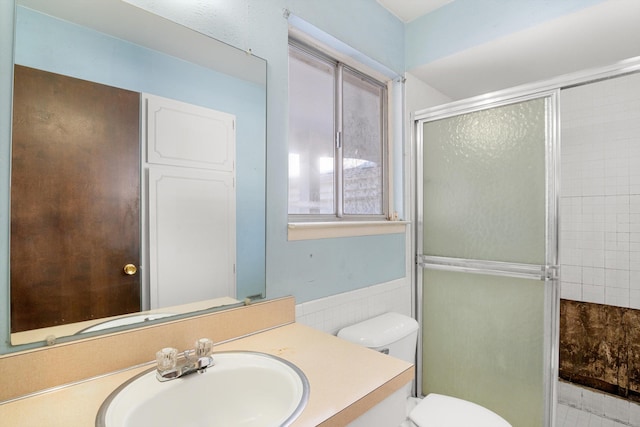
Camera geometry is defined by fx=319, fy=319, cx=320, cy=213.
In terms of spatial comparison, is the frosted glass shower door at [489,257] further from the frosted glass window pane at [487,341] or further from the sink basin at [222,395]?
the sink basin at [222,395]

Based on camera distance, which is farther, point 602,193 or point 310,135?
point 602,193

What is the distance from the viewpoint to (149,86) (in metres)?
0.98

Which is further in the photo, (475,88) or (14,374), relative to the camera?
(475,88)

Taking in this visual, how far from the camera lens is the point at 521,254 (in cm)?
162

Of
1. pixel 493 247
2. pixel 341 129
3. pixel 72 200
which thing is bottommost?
pixel 493 247

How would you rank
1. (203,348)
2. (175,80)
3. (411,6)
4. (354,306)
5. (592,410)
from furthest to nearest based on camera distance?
(592,410), (411,6), (354,306), (175,80), (203,348)

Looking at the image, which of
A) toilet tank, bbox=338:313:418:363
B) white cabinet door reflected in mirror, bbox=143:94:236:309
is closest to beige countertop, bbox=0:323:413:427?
white cabinet door reflected in mirror, bbox=143:94:236:309

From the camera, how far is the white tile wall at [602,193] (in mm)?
2201

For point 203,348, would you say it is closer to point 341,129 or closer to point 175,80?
point 175,80

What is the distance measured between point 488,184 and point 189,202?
151 cm

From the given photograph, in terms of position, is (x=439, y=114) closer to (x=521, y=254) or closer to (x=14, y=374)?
(x=521, y=254)

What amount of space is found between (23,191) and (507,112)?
1978 millimetres

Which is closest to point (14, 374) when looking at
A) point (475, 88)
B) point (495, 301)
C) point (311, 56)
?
point (311, 56)

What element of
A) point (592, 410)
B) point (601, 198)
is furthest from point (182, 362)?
point (601, 198)
